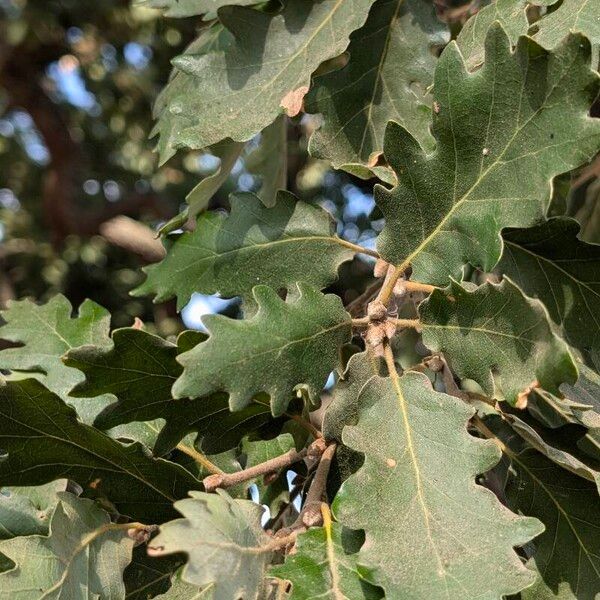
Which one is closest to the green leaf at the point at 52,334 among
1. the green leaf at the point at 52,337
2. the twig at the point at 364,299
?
the green leaf at the point at 52,337

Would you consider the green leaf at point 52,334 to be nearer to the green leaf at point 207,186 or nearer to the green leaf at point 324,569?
the green leaf at point 207,186

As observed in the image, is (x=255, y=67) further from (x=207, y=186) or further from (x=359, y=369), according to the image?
(x=359, y=369)

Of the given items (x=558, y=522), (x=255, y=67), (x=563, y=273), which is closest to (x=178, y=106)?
(x=255, y=67)

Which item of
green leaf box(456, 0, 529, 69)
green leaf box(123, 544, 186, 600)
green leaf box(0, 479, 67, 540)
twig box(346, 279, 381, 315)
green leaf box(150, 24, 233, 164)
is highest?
green leaf box(456, 0, 529, 69)

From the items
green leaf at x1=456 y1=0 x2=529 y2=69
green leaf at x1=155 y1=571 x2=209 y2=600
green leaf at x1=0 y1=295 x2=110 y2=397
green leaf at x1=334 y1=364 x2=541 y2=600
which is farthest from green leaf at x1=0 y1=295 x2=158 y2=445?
green leaf at x1=456 y1=0 x2=529 y2=69

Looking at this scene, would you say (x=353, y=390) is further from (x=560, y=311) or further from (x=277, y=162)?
(x=277, y=162)

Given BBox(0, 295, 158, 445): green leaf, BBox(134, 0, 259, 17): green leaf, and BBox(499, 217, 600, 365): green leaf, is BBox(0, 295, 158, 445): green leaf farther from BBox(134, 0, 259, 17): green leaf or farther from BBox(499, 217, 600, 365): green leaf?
BBox(499, 217, 600, 365): green leaf
